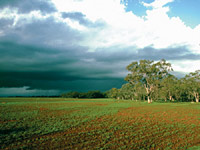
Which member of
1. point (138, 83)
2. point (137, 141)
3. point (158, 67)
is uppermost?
point (158, 67)

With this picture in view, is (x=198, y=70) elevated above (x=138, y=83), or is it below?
above

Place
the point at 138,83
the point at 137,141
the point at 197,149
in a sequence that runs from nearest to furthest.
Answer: the point at 197,149 → the point at 137,141 → the point at 138,83

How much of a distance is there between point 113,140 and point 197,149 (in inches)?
258

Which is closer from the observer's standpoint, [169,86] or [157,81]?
[157,81]

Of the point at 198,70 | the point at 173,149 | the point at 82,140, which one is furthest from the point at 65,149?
the point at 198,70

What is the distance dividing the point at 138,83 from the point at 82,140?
193 ft

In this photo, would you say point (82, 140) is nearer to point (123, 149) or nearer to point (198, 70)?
point (123, 149)

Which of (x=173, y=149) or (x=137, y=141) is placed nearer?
(x=173, y=149)

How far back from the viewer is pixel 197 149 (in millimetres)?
11398

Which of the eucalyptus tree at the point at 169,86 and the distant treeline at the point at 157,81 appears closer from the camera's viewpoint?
the distant treeline at the point at 157,81

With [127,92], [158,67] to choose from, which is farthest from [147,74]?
[127,92]

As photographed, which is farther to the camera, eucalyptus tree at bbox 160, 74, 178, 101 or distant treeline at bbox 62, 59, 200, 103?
eucalyptus tree at bbox 160, 74, 178, 101

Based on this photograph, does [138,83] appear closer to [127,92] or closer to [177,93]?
[177,93]

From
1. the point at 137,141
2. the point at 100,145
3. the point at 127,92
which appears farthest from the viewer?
the point at 127,92
